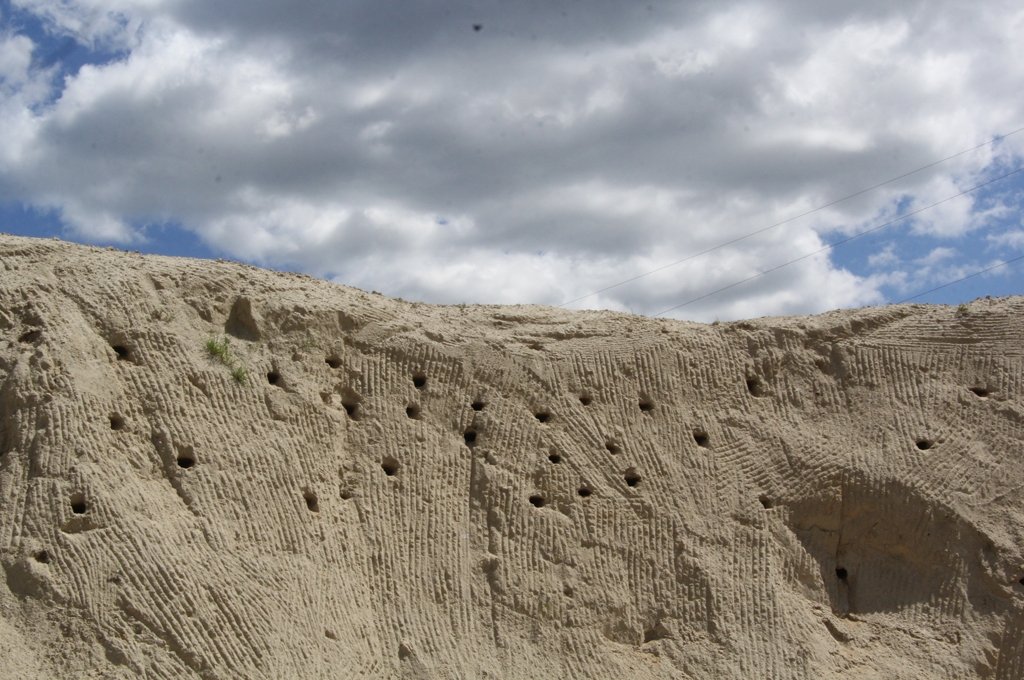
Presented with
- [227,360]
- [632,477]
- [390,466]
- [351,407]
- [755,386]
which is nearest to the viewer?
[227,360]

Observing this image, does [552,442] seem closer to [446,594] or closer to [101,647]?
[446,594]

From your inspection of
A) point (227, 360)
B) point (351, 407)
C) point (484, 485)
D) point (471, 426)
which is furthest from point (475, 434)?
point (227, 360)

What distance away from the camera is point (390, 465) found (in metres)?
13.1

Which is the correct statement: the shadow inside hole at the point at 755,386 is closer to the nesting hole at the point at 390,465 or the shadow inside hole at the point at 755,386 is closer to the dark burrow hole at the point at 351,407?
the nesting hole at the point at 390,465

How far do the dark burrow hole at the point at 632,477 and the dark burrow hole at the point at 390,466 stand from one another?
2721mm

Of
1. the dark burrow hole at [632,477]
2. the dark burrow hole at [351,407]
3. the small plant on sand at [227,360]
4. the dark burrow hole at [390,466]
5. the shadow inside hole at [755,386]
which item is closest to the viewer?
the small plant on sand at [227,360]

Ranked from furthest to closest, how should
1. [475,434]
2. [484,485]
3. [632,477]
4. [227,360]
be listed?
1. [632,477]
2. [475,434]
3. [484,485]
4. [227,360]

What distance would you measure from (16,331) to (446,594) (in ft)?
16.6

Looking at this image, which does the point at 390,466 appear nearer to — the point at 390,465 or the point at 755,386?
the point at 390,465

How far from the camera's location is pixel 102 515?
11.0m

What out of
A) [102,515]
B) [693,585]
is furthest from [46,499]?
[693,585]

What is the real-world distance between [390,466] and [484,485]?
41.6 inches

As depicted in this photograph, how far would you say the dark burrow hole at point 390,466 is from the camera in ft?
42.9

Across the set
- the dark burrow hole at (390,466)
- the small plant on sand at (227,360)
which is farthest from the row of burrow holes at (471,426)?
the small plant on sand at (227,360)
